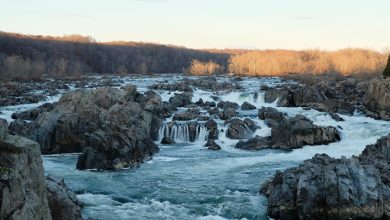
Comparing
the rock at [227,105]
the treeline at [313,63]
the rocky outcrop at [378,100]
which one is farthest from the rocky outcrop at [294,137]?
the treeline at [313,63]

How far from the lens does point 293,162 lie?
81.2ft

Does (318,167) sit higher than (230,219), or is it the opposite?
(318,167)

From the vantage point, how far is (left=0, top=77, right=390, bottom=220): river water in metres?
16.7

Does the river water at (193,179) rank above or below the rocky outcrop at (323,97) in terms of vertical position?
below

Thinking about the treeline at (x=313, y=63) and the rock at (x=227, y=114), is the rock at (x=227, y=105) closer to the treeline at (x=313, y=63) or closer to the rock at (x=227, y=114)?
the rock at (x=227, y=114)

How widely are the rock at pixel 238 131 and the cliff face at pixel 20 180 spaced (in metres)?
22.8

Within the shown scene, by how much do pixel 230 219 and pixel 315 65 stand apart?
81.9m

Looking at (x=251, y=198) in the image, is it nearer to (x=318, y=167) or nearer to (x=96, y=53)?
(x=318, y=167)

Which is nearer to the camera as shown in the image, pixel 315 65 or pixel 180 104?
pixel 180 104

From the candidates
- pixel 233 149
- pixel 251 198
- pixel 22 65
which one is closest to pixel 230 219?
pixel 251 198

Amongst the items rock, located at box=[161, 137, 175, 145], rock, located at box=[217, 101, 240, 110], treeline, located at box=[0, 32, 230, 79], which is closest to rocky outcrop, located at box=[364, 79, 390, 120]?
rock, located at box=[217, 101, 240, 110]

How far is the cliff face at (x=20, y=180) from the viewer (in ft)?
28.7

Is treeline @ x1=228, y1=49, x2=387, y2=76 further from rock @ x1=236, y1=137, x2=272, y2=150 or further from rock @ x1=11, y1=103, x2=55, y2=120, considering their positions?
rock @ x1=11, y1=103, x2=55, y2=120

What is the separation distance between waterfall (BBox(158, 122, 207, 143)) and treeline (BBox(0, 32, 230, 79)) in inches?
2283
